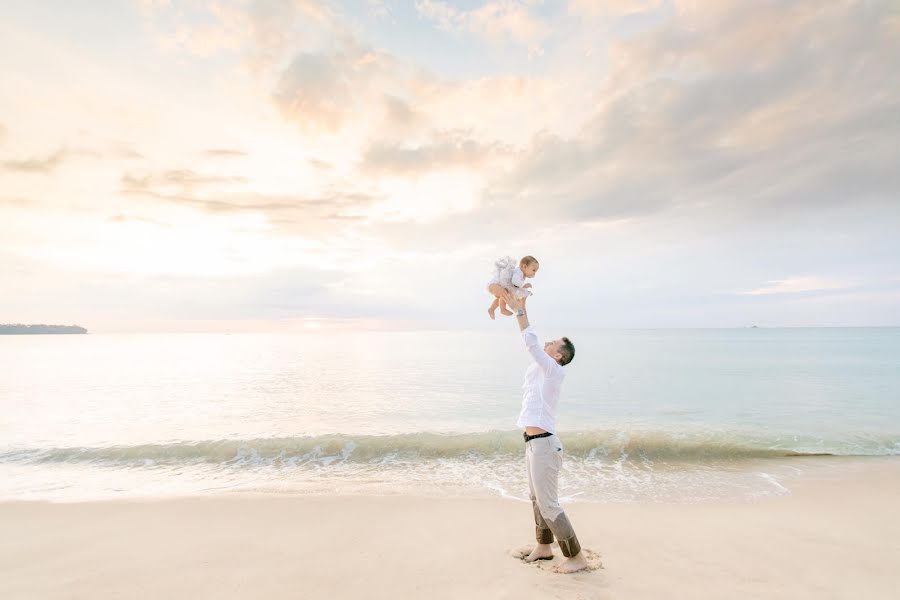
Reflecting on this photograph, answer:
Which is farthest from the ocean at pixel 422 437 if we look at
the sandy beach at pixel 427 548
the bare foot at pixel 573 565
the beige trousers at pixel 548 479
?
the beige trousers at pixel 548 479

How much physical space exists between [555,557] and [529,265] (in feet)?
11.0

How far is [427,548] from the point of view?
17.6 feet

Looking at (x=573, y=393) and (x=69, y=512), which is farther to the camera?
(x=573, y=393)

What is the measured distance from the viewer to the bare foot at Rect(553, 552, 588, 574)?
442 cm

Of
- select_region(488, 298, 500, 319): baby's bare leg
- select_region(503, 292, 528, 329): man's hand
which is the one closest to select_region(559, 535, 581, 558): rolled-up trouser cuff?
select_region(503, 292, 528, 329): man's hand

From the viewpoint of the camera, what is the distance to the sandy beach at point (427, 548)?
439 centimetres

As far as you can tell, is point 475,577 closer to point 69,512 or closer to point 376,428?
point 69,512

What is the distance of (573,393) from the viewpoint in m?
21.4

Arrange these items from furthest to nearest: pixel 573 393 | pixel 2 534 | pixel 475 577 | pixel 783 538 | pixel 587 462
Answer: pixel 573 393 < pixel 587 462 < pixel 2 534 < pixel 783 538 < pixel 475 577

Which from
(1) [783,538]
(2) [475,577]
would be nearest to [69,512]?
(2) [475,577]

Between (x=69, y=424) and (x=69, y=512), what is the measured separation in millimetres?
10795

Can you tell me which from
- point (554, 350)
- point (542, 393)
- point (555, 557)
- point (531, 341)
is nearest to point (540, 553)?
point (555, 557)

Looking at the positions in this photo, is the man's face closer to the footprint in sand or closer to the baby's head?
the baby's head

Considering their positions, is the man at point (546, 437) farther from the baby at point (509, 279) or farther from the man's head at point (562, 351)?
the baby at point (509, 279)
